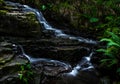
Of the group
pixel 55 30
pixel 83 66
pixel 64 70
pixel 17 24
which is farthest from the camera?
pixel 55 30

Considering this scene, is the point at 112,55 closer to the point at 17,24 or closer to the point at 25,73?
the point at 25,73

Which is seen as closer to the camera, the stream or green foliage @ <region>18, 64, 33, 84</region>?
green foliage @ <region>18, 64, 33, 84</region>

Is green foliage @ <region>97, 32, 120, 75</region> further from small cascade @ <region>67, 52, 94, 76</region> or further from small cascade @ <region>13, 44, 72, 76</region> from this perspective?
small cascade @ <region>13, 44, 72, 76</region>

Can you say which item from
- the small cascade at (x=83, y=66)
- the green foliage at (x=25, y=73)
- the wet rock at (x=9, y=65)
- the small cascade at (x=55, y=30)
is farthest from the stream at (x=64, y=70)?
the small cascade at (x=55, y=30)

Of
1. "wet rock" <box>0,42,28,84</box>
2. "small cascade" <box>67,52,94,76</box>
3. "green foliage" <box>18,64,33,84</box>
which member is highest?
"wet rock" <box>0,42,28,84</box>

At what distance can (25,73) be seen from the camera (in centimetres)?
624

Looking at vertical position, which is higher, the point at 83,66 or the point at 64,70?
the point at 64,70

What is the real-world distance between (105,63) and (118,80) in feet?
2.05

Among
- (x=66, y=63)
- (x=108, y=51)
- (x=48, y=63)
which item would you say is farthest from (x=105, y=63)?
(x=48, y=63)

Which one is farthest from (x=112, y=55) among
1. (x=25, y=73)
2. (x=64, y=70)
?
(x=25, y=73)

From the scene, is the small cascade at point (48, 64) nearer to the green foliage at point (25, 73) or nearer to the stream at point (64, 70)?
the stream at point (64, 70)

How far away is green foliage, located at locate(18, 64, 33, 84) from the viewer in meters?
6.05

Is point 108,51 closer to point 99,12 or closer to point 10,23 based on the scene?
point 10,23

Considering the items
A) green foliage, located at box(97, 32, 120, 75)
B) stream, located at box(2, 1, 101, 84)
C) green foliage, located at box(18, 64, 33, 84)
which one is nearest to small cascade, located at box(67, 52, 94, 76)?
stream, located at box(2, 1, 101, 84)
